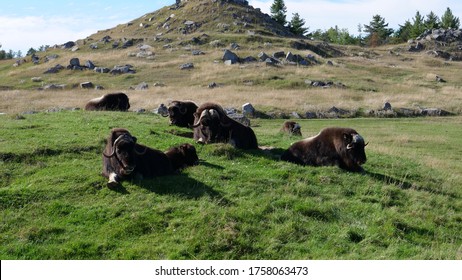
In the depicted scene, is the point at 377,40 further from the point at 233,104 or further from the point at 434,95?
the point at 233,104

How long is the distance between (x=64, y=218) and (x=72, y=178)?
Answer: 2.23 m

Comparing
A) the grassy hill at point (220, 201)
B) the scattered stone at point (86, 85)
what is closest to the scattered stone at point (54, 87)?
the scattered stone at point (86, 85)

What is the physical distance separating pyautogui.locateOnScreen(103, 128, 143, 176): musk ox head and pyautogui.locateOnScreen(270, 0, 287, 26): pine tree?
99.7m

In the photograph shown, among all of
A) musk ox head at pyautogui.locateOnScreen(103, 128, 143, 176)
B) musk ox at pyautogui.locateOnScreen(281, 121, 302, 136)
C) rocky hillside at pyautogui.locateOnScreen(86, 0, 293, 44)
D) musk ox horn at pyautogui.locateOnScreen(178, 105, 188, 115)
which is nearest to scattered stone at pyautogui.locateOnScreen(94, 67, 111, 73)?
rocky hillside at pyautogui.locateOnScreen(86, 0, 293, 44)

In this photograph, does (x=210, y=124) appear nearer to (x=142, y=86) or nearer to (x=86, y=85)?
(x=142, y=86)

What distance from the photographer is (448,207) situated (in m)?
13.0

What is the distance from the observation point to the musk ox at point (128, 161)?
12.3 metres

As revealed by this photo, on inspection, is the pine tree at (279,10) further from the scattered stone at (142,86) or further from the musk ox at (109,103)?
the musk ox at (109,103)

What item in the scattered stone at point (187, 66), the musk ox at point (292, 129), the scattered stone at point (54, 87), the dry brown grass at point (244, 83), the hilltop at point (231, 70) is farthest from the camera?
the scattered stone at point (187, 66)

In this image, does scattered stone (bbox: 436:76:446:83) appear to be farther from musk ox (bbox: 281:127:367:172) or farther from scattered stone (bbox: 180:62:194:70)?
musk ox (bbox: 281:127:367:172)

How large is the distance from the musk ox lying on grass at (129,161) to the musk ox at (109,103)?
47.0ft

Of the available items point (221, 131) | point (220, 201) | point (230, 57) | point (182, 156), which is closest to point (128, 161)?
point (182, 156)

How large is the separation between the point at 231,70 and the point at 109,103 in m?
29.2

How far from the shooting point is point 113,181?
39.5 feet
